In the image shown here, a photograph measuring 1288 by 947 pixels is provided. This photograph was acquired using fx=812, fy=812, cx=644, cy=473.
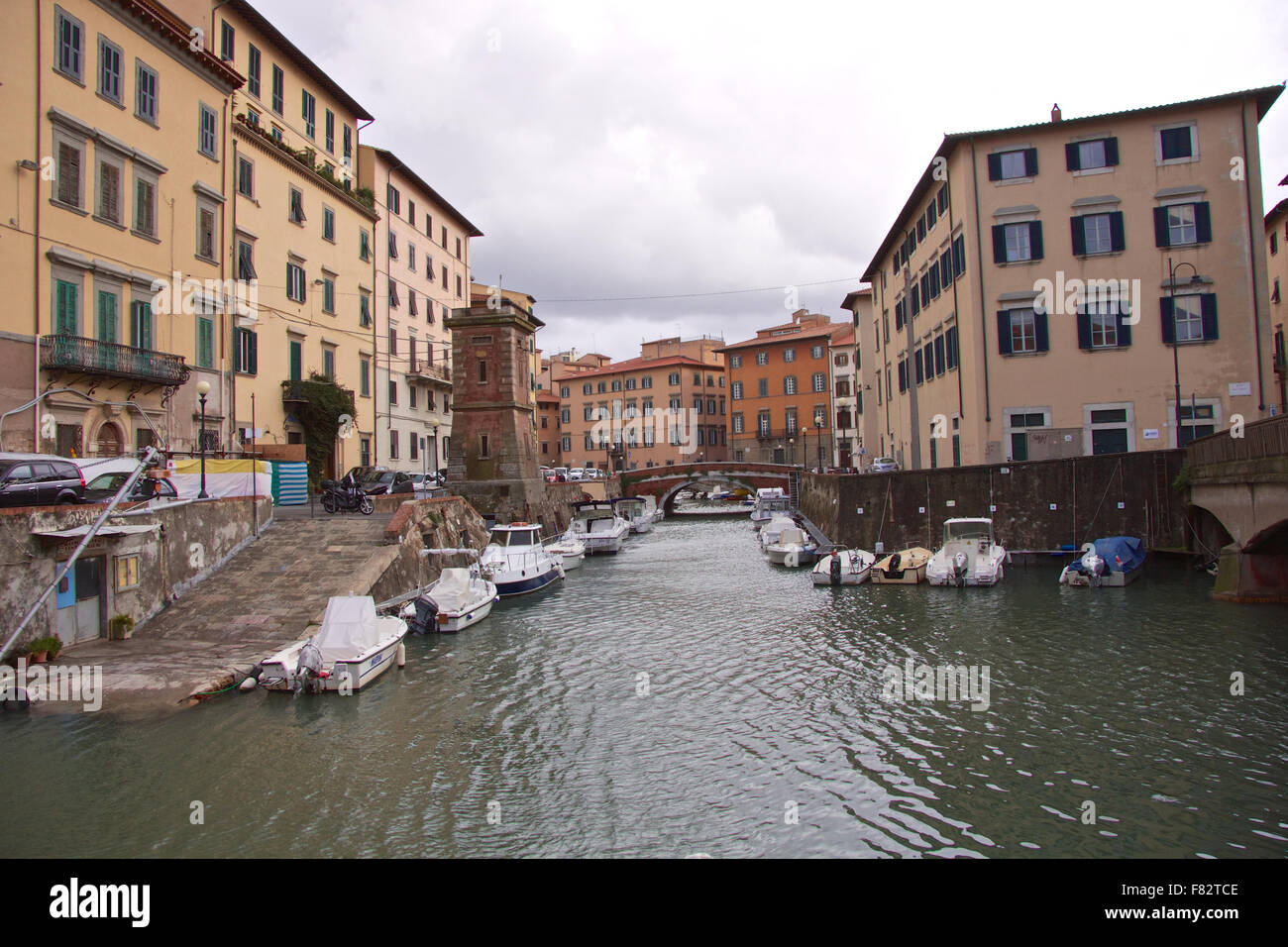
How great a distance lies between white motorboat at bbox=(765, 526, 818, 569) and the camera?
33.1 meters

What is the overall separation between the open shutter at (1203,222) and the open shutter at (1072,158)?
14.9ft

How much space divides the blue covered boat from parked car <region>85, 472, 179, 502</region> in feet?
83.4

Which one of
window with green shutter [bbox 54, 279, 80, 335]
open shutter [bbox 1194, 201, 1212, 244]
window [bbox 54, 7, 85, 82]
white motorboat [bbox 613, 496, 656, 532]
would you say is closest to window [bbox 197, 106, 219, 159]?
window [bbox 54, 7, 85, 82]

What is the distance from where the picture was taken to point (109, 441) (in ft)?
81.8

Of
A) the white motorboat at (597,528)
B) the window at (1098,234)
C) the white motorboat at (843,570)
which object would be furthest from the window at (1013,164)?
the white motorboat at (597,528)

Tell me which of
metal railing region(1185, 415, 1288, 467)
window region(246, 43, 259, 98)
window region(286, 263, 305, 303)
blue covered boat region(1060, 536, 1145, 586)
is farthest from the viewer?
window region(286, 263, 305, 303)

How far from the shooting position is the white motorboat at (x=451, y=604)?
2033 centimetres

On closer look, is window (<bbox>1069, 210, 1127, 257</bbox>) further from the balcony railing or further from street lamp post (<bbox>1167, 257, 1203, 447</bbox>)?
the balcony railing

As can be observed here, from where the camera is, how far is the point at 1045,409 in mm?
31938

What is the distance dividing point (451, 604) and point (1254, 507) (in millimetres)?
20567

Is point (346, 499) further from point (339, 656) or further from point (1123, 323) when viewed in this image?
point (1123, 323)

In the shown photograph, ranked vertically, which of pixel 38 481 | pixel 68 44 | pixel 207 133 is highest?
pixel 207 133

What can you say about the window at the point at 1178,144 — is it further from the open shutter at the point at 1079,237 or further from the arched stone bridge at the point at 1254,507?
the arched stone bridge at the point at 1254,507

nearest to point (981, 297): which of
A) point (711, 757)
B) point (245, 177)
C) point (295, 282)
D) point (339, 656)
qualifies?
point (711, 757)
